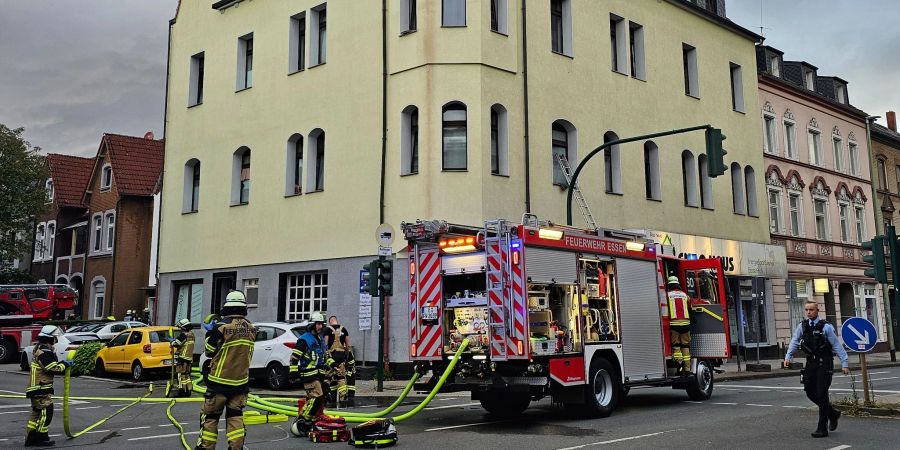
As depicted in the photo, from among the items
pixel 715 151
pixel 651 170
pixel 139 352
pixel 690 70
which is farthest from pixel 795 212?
pixel 139 352

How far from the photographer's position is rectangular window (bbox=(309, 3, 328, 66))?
23.7 m

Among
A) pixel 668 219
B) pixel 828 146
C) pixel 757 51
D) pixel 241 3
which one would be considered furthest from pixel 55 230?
pixel 828 146

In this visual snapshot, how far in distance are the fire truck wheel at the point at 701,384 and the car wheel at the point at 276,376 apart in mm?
8663

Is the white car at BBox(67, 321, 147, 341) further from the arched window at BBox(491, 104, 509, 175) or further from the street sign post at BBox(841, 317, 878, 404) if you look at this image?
the street sign post at BBox(841, 317, 878, 404)

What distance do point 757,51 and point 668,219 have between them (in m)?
11.4

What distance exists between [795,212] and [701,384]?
820 inches

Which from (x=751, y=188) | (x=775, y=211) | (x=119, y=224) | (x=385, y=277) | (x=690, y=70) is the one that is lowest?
(x=385, y=277)

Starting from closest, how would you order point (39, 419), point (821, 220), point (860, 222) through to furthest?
point (39, 419), point (821, 220), point (860, 222)

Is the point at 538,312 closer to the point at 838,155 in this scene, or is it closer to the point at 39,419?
the point at 39,419

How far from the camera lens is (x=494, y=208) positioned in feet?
66.0

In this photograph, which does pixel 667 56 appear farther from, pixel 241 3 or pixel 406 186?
pixel 241 3

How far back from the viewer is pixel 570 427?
11141mm

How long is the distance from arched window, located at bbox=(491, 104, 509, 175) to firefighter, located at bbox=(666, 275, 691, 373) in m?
7.46

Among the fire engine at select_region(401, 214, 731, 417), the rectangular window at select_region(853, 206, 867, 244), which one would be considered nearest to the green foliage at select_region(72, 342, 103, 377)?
the fire engine at select_region(401, 214, 731, 417)
